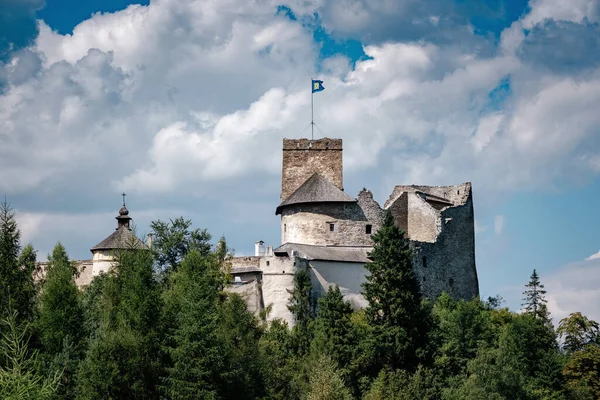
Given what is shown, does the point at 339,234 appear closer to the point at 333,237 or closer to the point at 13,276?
the point at 333,237

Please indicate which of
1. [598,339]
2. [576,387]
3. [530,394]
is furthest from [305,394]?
[598,339]

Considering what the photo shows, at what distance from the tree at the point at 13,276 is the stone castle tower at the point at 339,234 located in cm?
1712

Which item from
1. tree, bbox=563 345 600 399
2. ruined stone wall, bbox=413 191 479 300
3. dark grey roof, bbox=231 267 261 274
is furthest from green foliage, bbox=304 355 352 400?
ruined stone wall, bbox=413 191 479 300

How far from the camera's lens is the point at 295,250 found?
2522 inches

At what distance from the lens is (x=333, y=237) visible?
68.8 m

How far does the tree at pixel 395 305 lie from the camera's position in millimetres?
55062

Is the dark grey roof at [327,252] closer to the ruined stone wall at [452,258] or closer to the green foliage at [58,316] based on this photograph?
the ruined stone wall at [452,258]

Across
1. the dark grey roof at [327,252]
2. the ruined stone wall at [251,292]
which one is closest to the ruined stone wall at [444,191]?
the dark grey roof at [327,252]

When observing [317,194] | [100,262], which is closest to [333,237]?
[317,194]

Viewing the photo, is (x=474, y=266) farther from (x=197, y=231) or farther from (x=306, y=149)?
(x=197, y=231)

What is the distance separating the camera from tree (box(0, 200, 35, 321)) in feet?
154

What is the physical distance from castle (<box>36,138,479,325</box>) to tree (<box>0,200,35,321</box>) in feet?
42.2

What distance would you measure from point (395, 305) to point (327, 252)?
10.5m

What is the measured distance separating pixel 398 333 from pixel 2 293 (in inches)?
753
